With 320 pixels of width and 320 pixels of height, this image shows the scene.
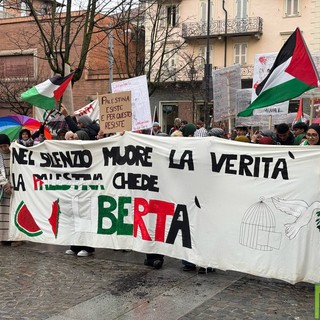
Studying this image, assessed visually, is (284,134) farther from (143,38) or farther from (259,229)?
(143,38)

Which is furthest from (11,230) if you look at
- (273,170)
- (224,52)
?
(224,52)

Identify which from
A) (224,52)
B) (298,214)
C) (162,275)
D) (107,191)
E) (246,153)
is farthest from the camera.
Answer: (224,52)

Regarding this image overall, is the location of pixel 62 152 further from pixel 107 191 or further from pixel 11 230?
pixel 11 230

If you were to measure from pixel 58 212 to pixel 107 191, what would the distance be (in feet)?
2.86

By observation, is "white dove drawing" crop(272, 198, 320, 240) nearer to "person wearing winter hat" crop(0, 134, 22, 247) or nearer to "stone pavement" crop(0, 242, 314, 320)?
"stone pavement" crop(0, 242, 314, 320)

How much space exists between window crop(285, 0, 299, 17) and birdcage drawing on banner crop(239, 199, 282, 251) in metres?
31.1

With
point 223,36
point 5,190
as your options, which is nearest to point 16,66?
point 223,36

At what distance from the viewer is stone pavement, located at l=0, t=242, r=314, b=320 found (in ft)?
14.8

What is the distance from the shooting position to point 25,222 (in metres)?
6.89

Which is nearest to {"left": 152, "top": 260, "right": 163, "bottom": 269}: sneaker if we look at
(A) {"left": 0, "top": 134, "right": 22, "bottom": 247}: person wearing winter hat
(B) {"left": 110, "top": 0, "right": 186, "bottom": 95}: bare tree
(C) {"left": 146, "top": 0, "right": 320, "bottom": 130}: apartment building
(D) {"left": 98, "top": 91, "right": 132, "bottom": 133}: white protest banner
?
(D) {"left": 98, "top": 91, "right": 132, "bottom": 133}: white protest banner

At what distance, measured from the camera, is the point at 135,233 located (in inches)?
235

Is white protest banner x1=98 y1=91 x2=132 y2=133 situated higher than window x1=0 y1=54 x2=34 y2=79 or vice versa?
window x1=0 y1=54 x2=34 y2=79

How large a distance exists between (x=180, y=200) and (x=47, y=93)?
3.38 metres

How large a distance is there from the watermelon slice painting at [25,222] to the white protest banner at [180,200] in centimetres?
1
